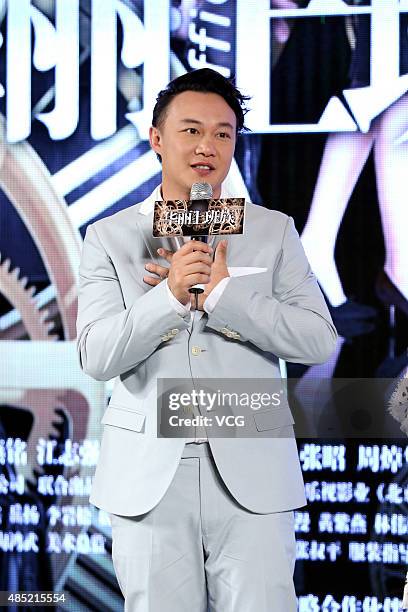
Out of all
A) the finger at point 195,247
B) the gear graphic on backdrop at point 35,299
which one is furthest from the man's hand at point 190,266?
the gear graphic on backdrop at point 35,299

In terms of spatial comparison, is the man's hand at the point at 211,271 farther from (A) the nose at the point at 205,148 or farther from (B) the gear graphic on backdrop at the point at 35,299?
(B) the gear graphic on backdrop at the point at 35,299

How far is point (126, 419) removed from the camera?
1.95 meters

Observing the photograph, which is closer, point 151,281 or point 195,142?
point 151,281

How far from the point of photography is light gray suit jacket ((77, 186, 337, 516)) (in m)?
1.88

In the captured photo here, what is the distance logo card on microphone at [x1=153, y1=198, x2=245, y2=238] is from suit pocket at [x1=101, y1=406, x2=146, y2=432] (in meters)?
0.40

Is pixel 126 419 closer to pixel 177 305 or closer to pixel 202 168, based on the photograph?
pixel 177 305

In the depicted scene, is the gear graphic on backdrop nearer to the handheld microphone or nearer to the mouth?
the mouth

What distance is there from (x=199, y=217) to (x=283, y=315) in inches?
11.6

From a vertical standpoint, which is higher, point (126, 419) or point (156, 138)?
point (156, 138)

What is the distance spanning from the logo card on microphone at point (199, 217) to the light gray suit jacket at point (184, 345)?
13cm

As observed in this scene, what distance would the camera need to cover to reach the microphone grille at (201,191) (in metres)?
1.84

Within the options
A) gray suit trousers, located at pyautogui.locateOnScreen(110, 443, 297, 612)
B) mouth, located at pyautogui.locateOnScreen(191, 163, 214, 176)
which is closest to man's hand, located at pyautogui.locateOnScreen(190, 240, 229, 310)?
mouth, located at pyautogui.locateOnScreen(191, 163, 214, 176)

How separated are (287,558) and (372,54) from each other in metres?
1.77

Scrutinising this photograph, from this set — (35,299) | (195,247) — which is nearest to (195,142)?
(195,247)
